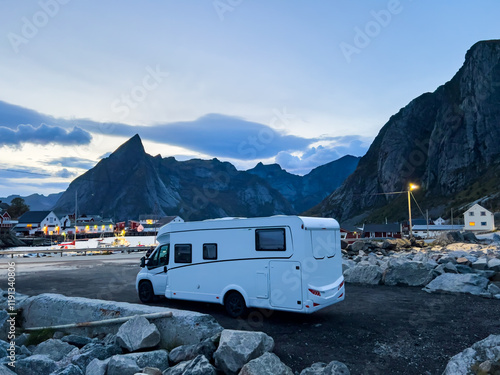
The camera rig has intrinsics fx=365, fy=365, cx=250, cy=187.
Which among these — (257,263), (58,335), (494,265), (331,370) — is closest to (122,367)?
(331,370)

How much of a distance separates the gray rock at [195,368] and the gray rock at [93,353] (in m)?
1.89

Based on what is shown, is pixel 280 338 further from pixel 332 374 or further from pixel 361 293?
pixel 361 293

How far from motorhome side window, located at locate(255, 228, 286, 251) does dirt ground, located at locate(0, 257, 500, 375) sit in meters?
2.12

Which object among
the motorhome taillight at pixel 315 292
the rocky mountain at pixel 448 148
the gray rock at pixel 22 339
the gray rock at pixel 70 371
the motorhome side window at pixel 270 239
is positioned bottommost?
the gray rock at pixel 22 339

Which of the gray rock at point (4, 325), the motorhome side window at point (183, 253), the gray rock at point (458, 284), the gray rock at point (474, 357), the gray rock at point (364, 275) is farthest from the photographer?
the gray rock at point (364, 275)

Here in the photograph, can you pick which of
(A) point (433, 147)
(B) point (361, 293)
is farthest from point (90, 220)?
(B) point (361, 293)

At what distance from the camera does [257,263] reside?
10664mm

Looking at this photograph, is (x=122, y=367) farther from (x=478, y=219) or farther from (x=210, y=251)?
(x=478, y=219)

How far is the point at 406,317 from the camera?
10820 mm

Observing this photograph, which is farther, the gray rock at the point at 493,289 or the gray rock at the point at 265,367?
the gray rock at the point at 493,289

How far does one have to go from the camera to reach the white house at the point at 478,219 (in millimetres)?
87000

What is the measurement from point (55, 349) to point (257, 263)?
5.41m

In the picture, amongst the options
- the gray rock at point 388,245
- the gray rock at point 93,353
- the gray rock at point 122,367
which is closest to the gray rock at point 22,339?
the gray rock at point 93,353

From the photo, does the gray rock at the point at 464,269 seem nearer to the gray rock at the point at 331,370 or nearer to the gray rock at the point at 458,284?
the gray rock at the point at 458,284
